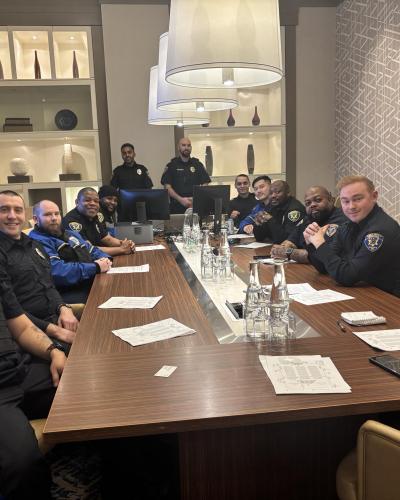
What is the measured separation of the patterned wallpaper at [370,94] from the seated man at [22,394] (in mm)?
3861

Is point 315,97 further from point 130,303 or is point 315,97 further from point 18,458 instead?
point 18,458

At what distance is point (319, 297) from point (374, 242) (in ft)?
1.27

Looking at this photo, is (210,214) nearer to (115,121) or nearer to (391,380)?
(115,121)

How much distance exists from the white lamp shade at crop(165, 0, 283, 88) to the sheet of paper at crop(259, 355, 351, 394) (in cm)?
96

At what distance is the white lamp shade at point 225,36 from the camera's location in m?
1.53

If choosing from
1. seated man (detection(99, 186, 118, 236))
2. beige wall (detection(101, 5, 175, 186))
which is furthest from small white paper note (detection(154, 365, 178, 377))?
beige wall (detection(101, 5, 175, 186))

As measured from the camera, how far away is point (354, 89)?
5.30m

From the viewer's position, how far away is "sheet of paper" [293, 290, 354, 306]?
192 centimetres

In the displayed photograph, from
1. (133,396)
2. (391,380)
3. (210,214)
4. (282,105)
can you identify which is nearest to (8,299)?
(133,396)

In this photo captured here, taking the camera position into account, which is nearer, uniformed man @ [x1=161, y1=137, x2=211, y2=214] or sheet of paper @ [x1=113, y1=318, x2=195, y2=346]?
sheet of paper @ [x1=113, y1=318, x2=195, y2=346]

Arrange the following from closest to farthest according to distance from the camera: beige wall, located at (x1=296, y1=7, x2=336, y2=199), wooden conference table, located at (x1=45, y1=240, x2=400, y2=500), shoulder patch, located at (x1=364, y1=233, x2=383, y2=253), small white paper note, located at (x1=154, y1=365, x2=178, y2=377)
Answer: wooden conference table, located at (x1=45, y1=240, x2=400, y2=500)
small white paper note, located at (x1=154, y1=365, x2=178, y2=377)
shoulder patch, located at (x1=364, y1=233, x2=383, y2=253)
beige wall, located at (x1=296, y1=7, x2=336, y2=199)

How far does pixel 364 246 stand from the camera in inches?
83.9

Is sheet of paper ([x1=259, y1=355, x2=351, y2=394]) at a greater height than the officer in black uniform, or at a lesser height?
lesser

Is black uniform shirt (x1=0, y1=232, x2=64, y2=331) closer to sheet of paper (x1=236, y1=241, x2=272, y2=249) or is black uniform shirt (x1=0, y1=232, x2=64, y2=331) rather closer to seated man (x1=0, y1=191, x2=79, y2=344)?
seated man (x1=0, y1=191, x2=79, y2=344)
